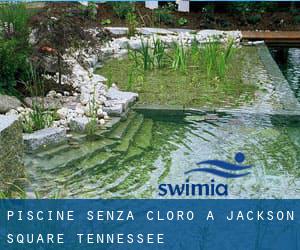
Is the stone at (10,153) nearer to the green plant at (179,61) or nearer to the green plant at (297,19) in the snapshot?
Answer: the green plant at (179,61)

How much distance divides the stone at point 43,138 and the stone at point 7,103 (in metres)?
0.68

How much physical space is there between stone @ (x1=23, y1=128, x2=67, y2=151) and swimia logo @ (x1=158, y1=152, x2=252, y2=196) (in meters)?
1.03

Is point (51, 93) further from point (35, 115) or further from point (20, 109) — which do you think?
point (35, 115)

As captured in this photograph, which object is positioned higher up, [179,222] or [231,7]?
[231,7]

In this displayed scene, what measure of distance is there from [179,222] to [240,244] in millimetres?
337

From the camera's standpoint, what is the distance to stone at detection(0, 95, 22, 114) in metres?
5.49

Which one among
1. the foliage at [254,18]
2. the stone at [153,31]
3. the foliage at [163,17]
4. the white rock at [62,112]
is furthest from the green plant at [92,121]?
the foliage at [254,18]

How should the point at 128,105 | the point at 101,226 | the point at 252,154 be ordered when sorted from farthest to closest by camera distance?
the point at 128,105 < the point at 252,154 < the point at 101,226

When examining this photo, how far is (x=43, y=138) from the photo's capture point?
4.79m

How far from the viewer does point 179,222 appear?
3545 mm

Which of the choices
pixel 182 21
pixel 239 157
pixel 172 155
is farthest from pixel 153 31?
pixel 239 157

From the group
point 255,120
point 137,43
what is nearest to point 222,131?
A: point 255,120

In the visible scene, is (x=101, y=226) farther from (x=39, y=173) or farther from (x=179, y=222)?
(x=39, y=173)

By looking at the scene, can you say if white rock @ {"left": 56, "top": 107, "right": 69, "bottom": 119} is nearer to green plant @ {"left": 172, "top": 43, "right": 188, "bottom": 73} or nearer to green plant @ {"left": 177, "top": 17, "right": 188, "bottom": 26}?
green plant @ {"left": 172, "top": 43, "right": 188, "bottom": 73}
